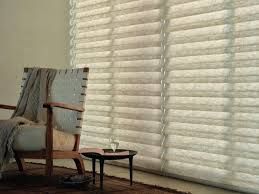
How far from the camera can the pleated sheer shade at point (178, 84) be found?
2947 millimetres

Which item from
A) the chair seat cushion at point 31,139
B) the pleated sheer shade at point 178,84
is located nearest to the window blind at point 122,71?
the pleated sheer shade at point 178,84

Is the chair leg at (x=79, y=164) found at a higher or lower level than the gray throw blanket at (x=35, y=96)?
lower

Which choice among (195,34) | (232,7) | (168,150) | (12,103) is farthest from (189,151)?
(12,103)

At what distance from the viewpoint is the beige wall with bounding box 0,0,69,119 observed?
14.8ft

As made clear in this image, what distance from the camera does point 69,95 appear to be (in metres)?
3.38

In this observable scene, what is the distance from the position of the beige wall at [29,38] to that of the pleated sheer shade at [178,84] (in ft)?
1.06

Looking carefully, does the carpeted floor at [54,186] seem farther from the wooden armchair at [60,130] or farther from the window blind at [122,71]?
the window blind at [122,71]

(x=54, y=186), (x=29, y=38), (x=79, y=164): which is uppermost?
(x=29, y=38)

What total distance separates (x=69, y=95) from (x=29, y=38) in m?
1.52

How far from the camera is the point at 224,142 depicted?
3.09 meters

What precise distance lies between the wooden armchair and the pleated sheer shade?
655 millimetres

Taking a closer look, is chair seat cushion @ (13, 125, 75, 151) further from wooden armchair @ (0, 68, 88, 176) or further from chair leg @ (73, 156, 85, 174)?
chair leg @ (73, 156, 85, 174)

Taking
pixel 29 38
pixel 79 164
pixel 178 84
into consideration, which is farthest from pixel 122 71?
pixel 29 38

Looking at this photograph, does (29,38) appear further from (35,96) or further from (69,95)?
(69,95)
